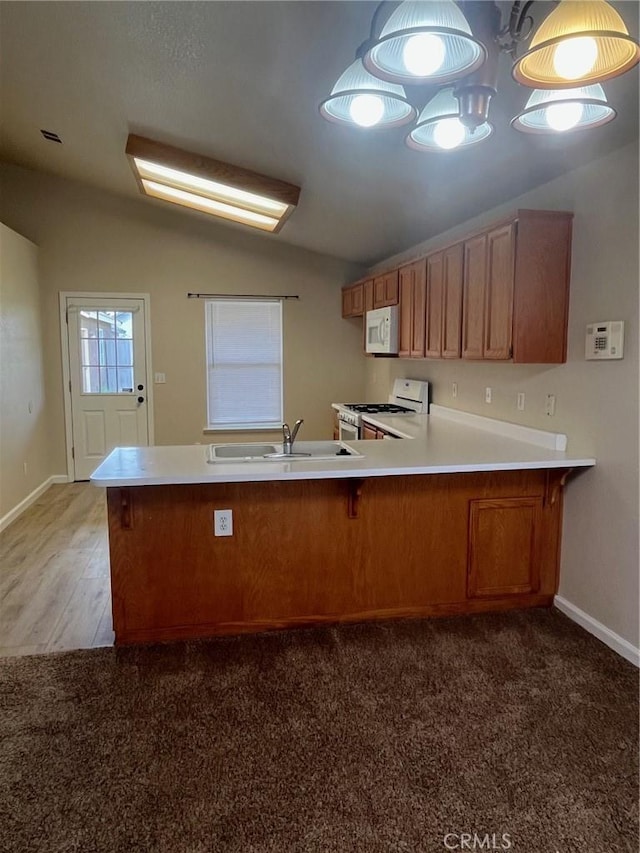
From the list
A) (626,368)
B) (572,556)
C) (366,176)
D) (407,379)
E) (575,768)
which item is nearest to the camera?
(575,768)

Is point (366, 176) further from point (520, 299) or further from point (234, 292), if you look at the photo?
point (234, 292)

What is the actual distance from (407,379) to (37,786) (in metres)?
4.14

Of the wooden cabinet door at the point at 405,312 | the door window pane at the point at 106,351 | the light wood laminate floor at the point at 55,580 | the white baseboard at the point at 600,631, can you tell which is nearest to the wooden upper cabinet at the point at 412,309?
the wooden cabinet door at the point at 405,312

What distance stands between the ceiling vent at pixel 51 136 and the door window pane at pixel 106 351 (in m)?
1.79

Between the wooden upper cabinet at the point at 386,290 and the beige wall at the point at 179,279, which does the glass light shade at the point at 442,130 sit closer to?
the wooden upper cabinet at the point at 386,290

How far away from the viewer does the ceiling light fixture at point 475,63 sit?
4.19 feet

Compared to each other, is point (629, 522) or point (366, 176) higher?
point (366, 176)

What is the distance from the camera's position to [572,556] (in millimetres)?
2988

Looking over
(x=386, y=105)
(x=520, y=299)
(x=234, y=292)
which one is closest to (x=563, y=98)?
(x=386, y=105)

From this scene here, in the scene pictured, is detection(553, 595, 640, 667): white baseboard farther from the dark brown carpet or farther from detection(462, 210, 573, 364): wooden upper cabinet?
detection(462, 210, 573, 364): wooden upper cabinet

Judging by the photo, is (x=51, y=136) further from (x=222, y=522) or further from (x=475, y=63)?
(x=475, y=63)

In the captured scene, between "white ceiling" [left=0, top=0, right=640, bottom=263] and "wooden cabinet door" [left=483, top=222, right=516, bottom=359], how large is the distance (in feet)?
1.28

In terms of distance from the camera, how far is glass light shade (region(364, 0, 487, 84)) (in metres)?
1.29

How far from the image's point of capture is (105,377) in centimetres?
593
